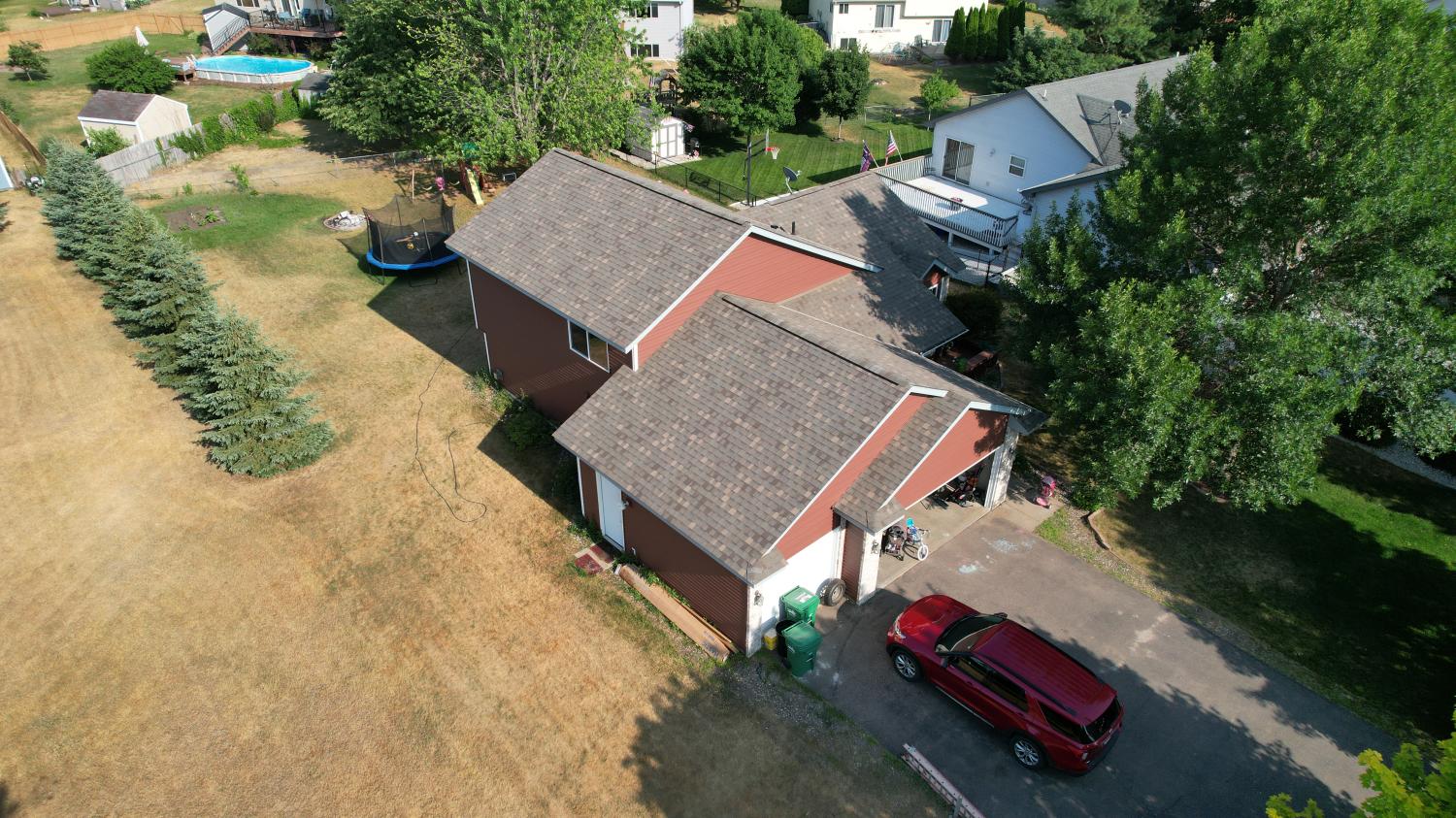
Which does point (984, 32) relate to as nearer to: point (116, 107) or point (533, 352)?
point (533, 352)

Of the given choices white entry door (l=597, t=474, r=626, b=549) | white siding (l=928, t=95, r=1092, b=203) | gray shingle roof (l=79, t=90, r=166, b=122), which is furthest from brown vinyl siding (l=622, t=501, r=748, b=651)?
gray shingle roof (l=79, t=90, r=166, b=122)

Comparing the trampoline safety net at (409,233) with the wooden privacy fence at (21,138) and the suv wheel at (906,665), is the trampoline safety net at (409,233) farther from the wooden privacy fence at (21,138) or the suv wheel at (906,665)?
the suv wheel at (906,665)

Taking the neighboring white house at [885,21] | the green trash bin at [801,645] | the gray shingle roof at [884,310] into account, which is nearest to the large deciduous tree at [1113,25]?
the neighboring white house at [885,21]

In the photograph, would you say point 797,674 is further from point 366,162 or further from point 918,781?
point 366,162

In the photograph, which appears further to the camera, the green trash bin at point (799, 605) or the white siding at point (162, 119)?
the white siding at point (162, 119)

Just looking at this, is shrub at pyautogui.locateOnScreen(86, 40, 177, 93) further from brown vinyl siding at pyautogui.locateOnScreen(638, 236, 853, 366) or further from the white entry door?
the white entry door
